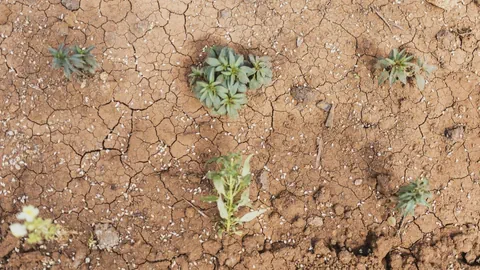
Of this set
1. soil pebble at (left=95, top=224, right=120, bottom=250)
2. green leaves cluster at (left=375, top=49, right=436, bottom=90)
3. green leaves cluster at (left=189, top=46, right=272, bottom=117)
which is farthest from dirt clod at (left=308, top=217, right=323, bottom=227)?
soil pebble at (left=95, top=224, right=120, bottom=250)

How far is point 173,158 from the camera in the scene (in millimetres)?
4500

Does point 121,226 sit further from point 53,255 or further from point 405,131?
point 405,131

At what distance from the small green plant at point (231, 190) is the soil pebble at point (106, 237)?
94 cm

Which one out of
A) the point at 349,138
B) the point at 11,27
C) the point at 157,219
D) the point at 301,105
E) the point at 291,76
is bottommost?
the point at 157,219

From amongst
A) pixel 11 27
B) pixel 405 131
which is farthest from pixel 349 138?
pixel 11 27

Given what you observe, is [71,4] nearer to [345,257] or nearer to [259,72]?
[259,72]

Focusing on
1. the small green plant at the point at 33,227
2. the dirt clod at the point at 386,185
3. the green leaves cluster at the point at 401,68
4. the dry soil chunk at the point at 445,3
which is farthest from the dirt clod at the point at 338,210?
the small green plant at the point at 33,227

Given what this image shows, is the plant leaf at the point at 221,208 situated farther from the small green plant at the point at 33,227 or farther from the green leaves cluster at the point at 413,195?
the green leaves cluster at the point at 413,195

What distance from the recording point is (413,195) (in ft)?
13.9

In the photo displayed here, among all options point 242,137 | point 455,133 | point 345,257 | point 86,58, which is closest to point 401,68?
point 455,133

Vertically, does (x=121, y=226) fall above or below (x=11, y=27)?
below

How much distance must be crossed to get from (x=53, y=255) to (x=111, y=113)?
1435 millimetres

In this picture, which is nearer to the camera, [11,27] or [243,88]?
[243,88]

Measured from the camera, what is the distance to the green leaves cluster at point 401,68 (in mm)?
4480
